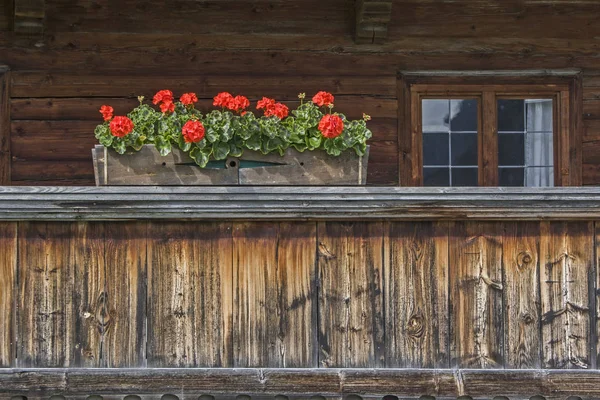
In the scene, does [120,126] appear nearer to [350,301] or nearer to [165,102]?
[165,102]

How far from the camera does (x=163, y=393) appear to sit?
5438mm

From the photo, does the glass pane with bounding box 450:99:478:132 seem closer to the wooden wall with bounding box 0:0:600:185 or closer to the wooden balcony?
the wooden wall with bounding box 0:0:600:185

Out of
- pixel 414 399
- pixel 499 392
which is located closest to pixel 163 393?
pixel 414 399

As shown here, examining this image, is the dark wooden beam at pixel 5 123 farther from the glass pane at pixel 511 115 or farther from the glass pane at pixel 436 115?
the glass pane at pixel 511 115

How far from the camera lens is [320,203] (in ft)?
18.1

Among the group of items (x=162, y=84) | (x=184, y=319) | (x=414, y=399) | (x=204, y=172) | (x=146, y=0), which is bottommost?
(x=414, y=399)

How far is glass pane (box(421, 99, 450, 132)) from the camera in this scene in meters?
8.22

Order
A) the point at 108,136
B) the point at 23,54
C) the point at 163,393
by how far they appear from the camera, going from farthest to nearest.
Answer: the point at 23,54
the point at 108,136
the point at 163,393

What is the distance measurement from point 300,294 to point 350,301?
27 cm

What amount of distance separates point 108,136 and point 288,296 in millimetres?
1612

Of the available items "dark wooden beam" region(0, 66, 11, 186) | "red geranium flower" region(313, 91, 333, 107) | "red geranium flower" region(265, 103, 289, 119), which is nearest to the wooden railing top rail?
"red geranium flower" region(265, 103, 289, 119)

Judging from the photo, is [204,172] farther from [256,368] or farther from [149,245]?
[256,368]

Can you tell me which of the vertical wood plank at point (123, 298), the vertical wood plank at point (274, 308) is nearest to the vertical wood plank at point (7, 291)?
the vertical wood plank at point (123, 298)

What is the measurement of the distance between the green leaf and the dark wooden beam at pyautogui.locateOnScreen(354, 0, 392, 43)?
2054 millimetres
